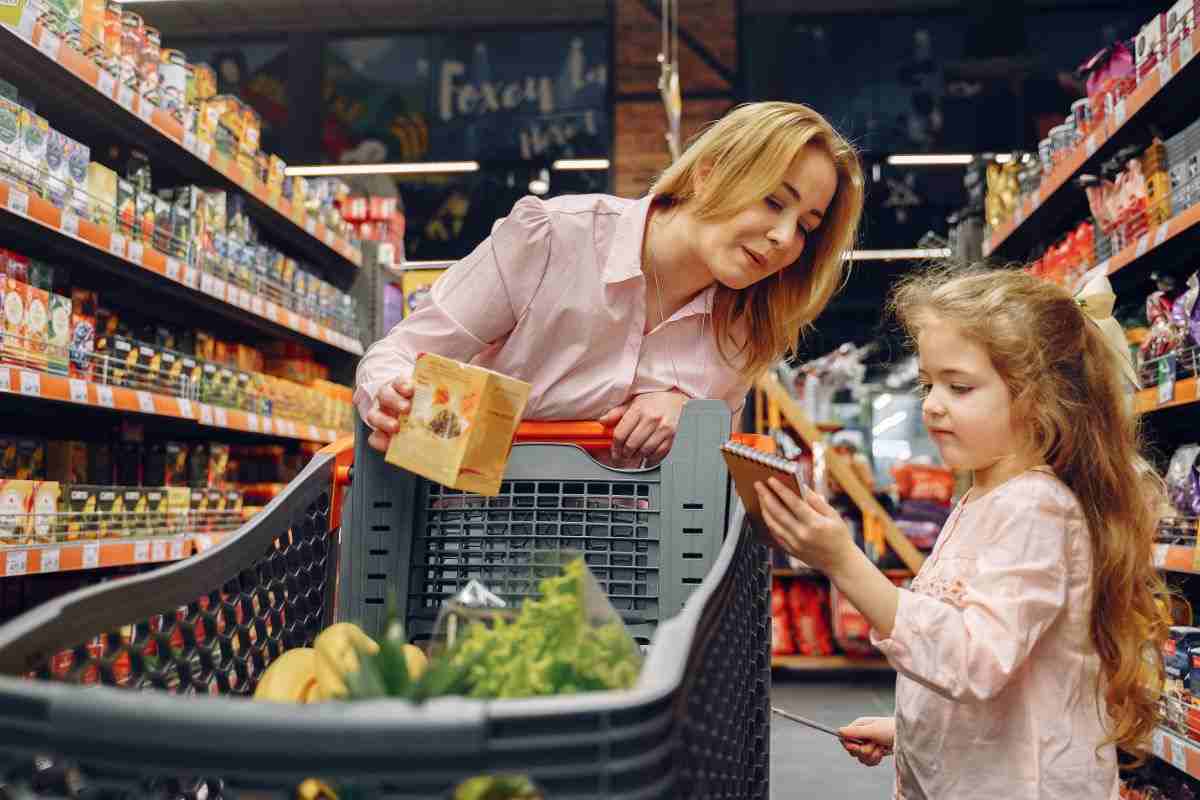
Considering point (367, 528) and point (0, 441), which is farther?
point (0, 441)

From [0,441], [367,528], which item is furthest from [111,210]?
[367,528]

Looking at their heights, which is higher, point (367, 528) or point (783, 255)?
point (783, 255)

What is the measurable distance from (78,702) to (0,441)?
9.13 feet

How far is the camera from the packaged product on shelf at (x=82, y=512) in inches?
118

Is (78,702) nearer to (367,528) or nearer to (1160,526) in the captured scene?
(367,528)

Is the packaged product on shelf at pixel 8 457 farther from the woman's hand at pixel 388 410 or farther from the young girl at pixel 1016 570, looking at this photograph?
the young girl at pixel 1016 570

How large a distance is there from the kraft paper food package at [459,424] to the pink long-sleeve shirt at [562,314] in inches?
10.6

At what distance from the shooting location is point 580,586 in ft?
2.72

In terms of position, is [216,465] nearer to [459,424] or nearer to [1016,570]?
[459,424]

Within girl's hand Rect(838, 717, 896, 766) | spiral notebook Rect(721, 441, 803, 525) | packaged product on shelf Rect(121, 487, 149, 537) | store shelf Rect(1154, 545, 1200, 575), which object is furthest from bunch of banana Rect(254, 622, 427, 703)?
packaged product on shelf Rect(121, 487, 149, 537)

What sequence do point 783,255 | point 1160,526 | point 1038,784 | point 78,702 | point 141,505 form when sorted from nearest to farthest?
point 78,702, point 1038,784, point 783,255, point 1160,526, point 141,505

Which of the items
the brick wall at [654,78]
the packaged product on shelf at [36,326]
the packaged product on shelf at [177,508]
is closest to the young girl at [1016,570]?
the packaged product on shelf at [36,326]

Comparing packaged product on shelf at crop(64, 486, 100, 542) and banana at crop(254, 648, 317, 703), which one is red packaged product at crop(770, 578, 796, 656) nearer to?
packaged product on shelf at crop(64, 486, 100, 542)

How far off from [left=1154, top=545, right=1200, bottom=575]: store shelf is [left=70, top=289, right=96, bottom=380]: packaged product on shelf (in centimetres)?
285
